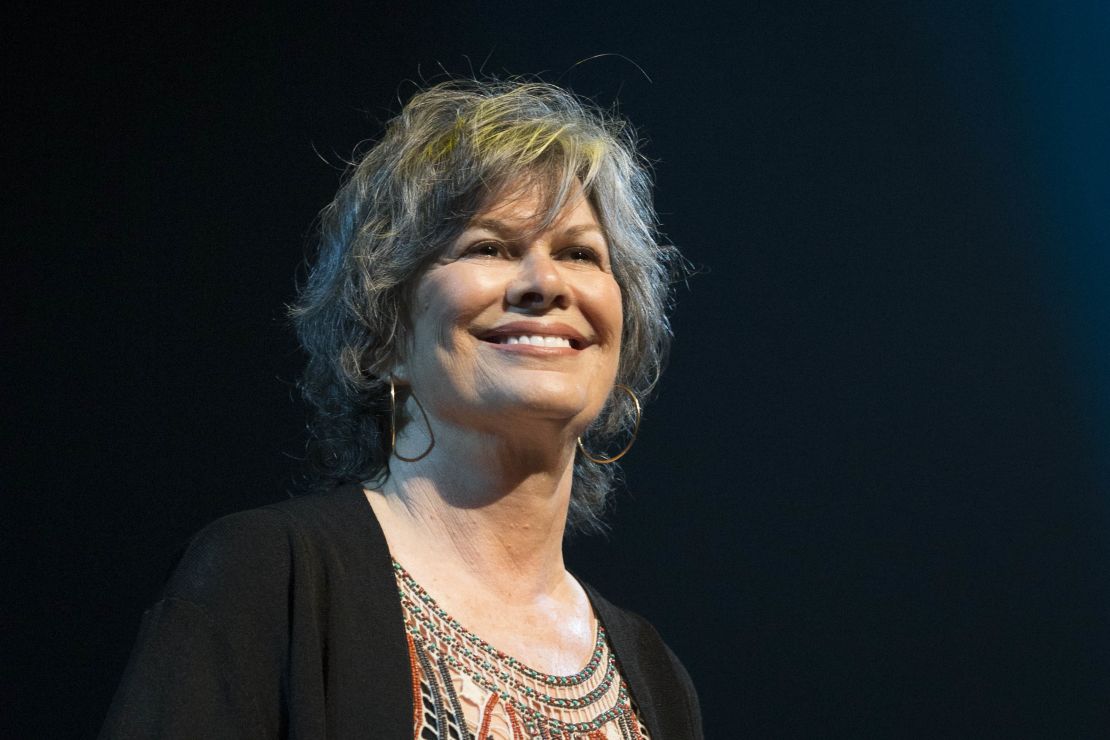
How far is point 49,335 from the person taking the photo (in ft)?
6.15

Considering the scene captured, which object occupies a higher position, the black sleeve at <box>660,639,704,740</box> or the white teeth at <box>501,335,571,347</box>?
the white teeth at <box>501,335,571,347</box>

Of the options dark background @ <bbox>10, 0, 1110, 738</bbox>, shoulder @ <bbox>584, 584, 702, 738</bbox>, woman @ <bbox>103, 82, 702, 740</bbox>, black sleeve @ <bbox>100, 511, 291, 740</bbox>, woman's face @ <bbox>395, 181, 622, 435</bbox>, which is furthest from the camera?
dark background @ <bbox>10, 0, 1110, 738</bbox>

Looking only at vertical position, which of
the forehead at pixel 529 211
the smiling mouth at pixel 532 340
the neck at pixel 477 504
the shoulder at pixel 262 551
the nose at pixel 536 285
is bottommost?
the shoulder at pixel 262 551

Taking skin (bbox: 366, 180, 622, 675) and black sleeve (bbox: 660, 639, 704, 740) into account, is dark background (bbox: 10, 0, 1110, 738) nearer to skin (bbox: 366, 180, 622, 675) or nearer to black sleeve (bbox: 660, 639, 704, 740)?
black sleeve (bbox: 660, 639, 704, 740)

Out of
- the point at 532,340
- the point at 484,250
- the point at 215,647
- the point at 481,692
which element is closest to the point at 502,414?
the point at 532,340

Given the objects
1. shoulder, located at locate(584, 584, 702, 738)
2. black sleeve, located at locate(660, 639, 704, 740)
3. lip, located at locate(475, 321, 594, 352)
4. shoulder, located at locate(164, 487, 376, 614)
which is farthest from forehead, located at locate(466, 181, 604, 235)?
black sleeve, located at locate(660, 639, 704, 740)

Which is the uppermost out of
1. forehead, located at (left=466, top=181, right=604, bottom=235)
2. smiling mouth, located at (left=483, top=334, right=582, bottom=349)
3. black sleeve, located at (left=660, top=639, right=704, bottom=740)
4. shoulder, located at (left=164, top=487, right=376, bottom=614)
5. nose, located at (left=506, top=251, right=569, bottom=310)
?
forehead, located at (left=466, top=181, right=604, bottom=235)

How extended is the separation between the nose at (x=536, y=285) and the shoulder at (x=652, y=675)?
17.0 inches

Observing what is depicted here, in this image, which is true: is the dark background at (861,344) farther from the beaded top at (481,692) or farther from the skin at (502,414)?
the beaded top at (481,692)

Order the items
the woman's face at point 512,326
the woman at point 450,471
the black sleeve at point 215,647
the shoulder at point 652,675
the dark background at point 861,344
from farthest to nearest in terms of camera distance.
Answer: the dark background at point 861,344, the shoulder at point 652,675, the woman's face at point 512,326, the woman at point 450,471, the black sleeve at point 215,647

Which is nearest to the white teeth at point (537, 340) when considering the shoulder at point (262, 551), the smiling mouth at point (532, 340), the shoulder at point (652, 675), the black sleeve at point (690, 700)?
the smiling mouth at point (532, 340)

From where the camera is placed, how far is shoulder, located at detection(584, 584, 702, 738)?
1.64 metres

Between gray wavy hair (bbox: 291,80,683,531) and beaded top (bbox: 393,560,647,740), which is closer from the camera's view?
beaded top (bbox: 393,560,647,740)

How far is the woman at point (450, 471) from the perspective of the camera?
1.31 m
